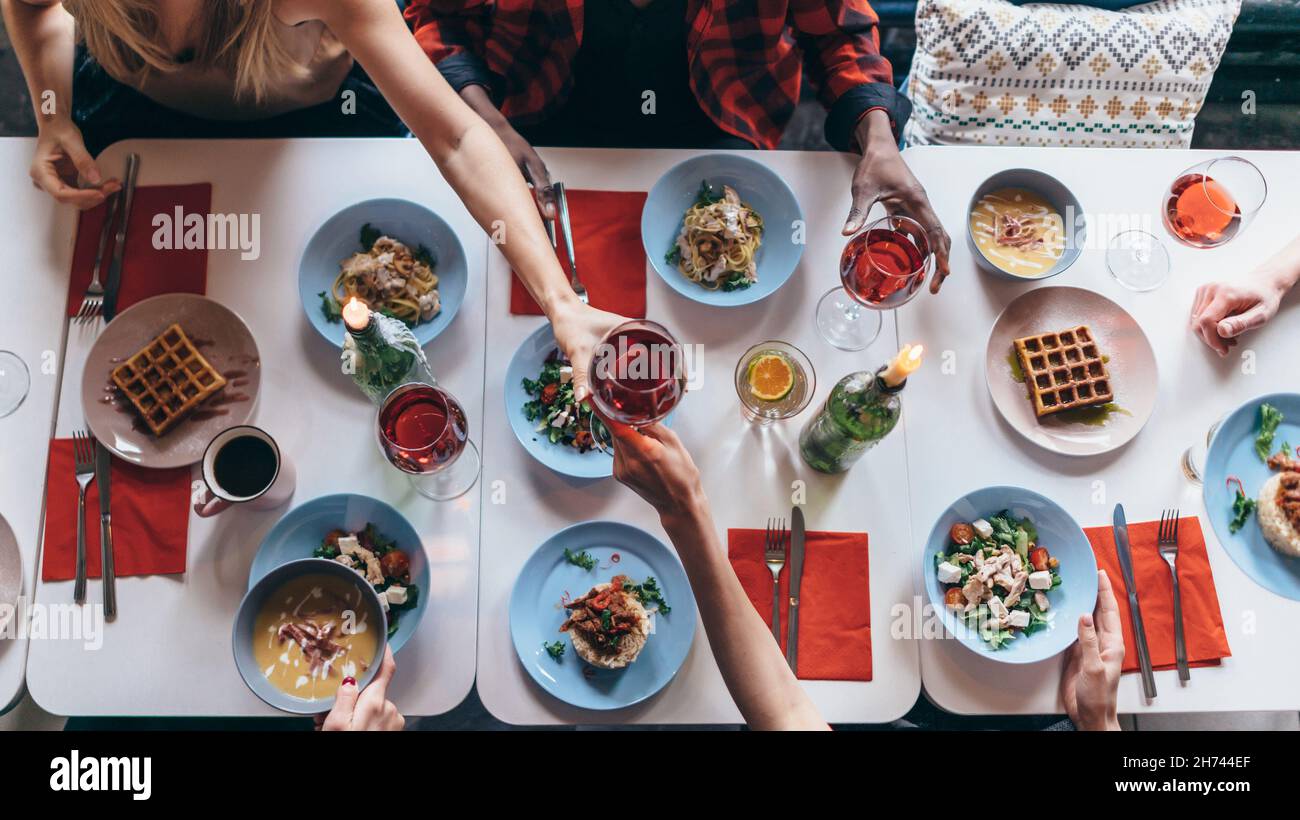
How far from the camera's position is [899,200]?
170 cm

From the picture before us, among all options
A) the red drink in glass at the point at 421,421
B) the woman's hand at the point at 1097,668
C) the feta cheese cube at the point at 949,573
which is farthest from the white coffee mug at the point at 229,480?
the woman's hand at the point at 1097,668

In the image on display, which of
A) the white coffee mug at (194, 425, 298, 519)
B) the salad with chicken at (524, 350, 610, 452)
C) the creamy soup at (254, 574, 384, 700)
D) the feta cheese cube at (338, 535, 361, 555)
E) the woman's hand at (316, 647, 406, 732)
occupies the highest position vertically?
the salad with chicken at (524, 350, 610, 452)

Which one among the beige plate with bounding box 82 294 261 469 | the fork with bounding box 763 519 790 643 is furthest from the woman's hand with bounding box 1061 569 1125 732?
the beige plate with bounding box 82 294 261 469

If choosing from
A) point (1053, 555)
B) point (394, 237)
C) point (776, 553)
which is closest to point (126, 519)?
point (394, 237)

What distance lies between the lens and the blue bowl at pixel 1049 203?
1.69m

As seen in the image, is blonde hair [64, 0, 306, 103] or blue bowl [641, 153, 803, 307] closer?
blonde hair [64, 0, 306, 103]

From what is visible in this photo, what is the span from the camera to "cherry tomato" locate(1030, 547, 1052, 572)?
153cm

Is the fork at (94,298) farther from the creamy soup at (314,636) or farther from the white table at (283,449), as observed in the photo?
the creamy soup at (314,636)

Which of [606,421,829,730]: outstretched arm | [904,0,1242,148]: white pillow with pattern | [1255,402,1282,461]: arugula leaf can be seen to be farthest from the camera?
[904,0,1242,148]: white pillow with pattern

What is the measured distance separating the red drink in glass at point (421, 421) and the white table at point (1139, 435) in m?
0.92

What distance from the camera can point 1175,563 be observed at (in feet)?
5.20

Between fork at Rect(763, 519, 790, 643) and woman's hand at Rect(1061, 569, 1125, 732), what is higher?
fork at Rect(763, 519, 790, 643)

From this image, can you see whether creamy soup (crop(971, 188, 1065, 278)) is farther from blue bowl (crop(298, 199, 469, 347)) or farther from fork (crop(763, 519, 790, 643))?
blue bowl (crop(298, 199, 469, 347))

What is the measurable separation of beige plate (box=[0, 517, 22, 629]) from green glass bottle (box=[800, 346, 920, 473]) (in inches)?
61.1
